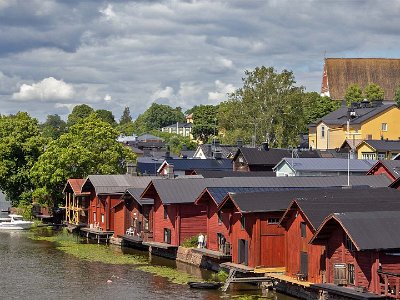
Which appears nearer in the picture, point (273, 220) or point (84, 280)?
point (273, 220)

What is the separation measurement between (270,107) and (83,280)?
220 feet

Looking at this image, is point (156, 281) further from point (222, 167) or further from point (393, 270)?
point (222, 167)

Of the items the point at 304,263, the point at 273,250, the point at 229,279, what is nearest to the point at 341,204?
the point at 304,263

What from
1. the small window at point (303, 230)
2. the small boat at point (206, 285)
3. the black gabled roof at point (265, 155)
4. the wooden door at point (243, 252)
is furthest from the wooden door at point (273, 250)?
the black gabled roof at point (265, 155)

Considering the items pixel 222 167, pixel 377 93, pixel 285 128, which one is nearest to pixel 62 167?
pixel 222 167

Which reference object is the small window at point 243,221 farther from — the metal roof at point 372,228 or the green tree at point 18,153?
the green tree at point 18,153

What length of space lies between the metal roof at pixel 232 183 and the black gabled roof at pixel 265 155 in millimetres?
23126

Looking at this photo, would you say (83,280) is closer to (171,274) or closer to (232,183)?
(171,274)

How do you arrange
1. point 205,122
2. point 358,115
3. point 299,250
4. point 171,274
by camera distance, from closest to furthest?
point 299,250
point 171,274
point 358,115
point 205,122

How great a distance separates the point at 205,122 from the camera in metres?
195

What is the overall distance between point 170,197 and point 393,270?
87.4 feet

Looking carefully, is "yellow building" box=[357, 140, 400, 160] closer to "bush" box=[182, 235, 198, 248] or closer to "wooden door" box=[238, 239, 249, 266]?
"bush" box=[182, 235, 198, 248]

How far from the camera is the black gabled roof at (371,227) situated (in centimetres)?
3736

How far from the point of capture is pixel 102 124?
9075 cm
